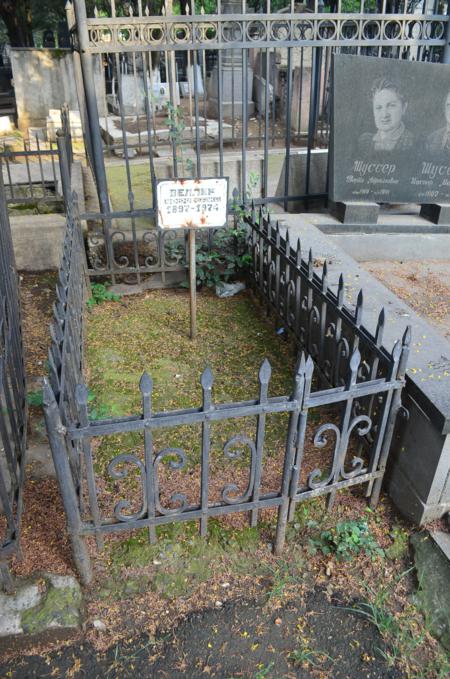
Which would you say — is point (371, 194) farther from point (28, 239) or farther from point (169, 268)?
point (28, 239)

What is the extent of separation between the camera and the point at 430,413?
254 centimetres

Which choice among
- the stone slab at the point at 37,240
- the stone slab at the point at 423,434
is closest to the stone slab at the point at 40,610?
the stone slab at the point at 423,434

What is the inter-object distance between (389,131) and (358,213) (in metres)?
0.86

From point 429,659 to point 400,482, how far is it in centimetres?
84

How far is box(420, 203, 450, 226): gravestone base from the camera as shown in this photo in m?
5.81

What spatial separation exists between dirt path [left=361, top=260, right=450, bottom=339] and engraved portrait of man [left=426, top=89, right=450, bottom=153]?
1.18m

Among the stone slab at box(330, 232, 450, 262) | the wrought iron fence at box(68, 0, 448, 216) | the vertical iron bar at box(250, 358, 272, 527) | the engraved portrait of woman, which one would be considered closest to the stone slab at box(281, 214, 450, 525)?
the vertical iron bar at box(250, 358, 272, 527)

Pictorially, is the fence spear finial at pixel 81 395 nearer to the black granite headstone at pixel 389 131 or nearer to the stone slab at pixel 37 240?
the stone slab at pixel 37 240

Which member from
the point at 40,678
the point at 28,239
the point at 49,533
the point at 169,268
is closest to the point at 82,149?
the point at 28,239

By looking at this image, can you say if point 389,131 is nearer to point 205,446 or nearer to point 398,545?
point 398,545

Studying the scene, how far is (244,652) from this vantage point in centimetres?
230

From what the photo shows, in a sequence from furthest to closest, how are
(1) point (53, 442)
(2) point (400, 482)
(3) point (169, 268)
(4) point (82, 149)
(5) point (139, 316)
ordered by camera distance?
(4) point (82, 149) → (3) point (169, 268) → (5) point (139, 316) → (2) point (400, 482) → (1) point (53, 442)

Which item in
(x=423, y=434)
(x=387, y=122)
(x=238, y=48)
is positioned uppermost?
(x=238, y=48)

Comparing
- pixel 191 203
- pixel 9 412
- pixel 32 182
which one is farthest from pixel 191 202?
pixel 32 182
